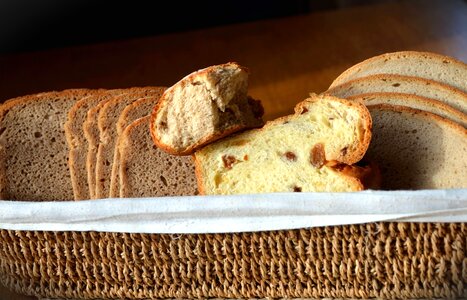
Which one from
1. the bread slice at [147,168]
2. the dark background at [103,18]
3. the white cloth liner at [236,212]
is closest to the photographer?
the white cloth liner at [236,212]

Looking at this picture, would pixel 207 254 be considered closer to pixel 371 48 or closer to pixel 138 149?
pixel 138 149

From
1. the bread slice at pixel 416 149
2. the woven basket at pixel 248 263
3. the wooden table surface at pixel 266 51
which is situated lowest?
the woven basket at pixel 248 263

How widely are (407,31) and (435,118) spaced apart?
145 centimetres

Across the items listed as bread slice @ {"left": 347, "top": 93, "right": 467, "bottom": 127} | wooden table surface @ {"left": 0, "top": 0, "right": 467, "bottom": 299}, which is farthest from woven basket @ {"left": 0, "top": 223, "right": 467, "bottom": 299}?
wooden table surface @ {"left": 0, "top": 0, "right": 467, "bottom": 299}

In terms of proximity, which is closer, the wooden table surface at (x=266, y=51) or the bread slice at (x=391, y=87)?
the bread slice at (x=391, y=87)

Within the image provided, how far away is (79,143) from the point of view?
1823 mm

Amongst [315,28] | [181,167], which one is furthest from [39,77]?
[181,167]

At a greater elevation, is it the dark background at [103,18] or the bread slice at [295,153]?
the dark background at [103,18]

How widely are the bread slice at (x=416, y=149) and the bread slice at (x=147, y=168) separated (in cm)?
41

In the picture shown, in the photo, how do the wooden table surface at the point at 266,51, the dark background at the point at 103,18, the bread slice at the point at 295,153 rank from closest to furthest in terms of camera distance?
the bread slice at the point at 295,153
the wooden table surface at the point at 266,51
the dark background at the point at 103,18

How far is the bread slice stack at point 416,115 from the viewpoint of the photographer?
A: 1.62 m

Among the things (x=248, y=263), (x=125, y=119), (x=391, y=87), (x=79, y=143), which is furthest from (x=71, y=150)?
(x=391, y=87)

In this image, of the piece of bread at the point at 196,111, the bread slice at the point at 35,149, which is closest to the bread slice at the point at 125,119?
the bread slice at the point at 35,149

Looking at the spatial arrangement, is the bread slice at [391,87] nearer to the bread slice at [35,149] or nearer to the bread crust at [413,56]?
the bread crust at [413,56]
